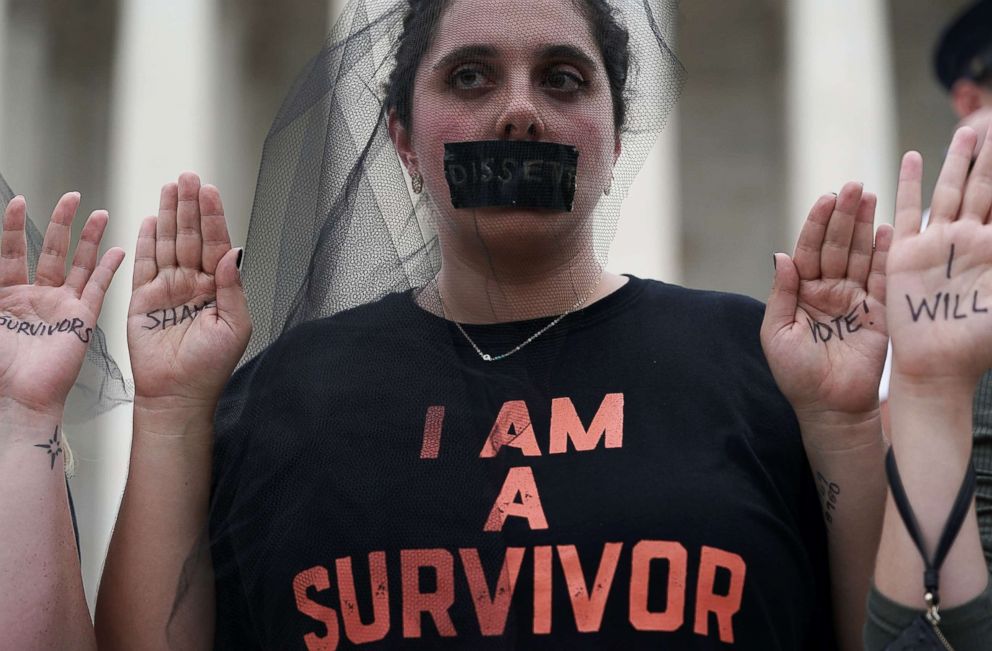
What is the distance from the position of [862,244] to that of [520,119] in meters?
0.71

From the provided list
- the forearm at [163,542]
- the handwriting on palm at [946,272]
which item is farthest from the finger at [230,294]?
the handwriting on palm at [946,272]

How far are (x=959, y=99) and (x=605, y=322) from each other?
185 cm

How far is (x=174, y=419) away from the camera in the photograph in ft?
10.3

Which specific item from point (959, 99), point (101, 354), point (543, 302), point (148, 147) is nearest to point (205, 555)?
point (101, 354)

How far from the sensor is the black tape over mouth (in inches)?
118

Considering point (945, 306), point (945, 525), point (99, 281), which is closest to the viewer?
point (945, 525)

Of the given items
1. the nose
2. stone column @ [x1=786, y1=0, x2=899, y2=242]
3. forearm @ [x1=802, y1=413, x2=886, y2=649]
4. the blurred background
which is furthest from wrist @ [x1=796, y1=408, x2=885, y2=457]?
stone column @ [x1=786, y1=0, x2=899, y2=242]

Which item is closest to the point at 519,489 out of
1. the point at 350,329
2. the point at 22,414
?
the point at 350,329

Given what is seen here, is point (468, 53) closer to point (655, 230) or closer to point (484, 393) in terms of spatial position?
point (484, 393)

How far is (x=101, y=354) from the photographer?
3467 mm

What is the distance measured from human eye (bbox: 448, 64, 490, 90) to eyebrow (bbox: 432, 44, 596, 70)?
0.02 metres

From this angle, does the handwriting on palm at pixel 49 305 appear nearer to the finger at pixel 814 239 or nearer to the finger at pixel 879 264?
the finger at pixel 814 239

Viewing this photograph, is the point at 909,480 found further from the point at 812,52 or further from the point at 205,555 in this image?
the point at 812,52

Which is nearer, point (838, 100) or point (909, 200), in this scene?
point (909, 200)
